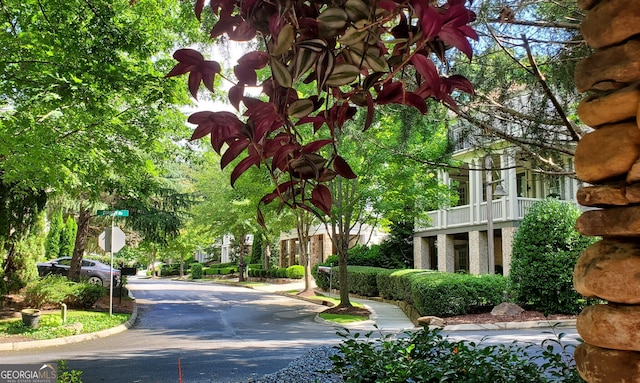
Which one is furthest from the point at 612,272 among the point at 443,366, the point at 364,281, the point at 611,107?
the point at 364,281

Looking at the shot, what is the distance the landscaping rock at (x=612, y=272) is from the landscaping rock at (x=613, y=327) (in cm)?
3

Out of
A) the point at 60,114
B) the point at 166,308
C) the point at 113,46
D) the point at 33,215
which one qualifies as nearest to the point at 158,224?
the point at 166,308

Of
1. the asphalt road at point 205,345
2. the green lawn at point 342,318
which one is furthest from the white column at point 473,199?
the green lawn at point 342,318

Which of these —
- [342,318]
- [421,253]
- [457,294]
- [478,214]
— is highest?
[478,214]

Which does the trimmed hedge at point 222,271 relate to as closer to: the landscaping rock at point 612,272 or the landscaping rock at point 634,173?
the landscaping rock at point 612,272

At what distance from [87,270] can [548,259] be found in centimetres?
1943

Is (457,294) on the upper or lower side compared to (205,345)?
upper

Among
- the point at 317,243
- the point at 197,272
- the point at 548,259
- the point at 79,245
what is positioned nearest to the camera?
the point at 548,259

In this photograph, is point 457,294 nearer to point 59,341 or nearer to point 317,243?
point 59,341

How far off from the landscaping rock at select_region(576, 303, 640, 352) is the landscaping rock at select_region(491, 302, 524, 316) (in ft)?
42.5

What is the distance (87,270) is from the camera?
2394 cm

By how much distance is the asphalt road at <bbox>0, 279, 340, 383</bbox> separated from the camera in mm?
8180

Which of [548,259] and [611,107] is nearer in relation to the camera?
[611,107]

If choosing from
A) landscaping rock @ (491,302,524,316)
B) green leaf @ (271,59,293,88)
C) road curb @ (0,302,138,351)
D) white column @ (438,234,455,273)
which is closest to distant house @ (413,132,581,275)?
white column @ (438,234,455,273)
